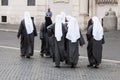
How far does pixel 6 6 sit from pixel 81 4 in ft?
19.3

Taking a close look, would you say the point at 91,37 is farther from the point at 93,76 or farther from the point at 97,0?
the point at 97,0

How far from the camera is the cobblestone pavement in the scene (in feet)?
43.3

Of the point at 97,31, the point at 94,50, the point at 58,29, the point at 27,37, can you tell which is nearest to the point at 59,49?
the point at 58,29

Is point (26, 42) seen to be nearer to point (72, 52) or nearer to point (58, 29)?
point (58, 29)

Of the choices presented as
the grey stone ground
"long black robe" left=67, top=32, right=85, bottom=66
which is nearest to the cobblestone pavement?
the grey stone ground

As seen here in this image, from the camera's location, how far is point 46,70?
14.5 metres

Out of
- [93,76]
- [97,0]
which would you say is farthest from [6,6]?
[93,76]

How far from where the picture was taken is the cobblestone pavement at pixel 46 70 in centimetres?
1320

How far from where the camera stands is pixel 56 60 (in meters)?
15.3

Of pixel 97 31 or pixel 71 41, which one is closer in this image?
pixel 71 41

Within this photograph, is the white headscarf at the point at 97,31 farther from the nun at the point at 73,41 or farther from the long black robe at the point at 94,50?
the nun at the point at 73,41

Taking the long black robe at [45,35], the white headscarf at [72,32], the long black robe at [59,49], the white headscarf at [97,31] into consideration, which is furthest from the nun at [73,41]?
the long black robe at [45,35]

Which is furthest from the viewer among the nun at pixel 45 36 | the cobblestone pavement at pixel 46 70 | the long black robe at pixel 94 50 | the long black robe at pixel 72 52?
the nun at pixel 45 36

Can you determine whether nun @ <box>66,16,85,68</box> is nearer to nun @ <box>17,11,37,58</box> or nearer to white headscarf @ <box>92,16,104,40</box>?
white headscarf @ <box>92,16,104,40</box>
